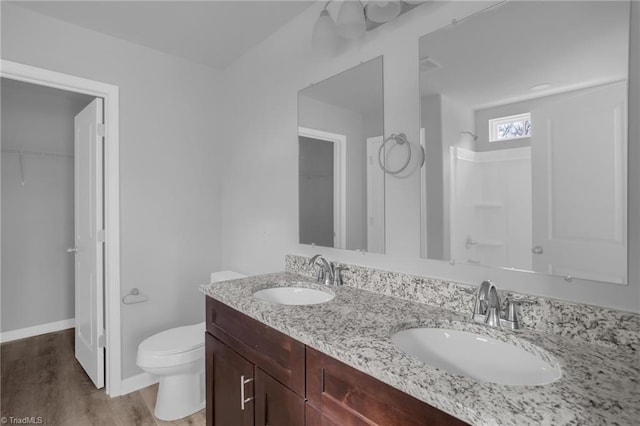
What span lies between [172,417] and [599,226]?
2276mm

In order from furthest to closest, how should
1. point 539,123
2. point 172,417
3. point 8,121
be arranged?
point 8,121, point 172,417, point 539,123

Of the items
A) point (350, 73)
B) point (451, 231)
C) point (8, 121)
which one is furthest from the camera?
point (8, 121)

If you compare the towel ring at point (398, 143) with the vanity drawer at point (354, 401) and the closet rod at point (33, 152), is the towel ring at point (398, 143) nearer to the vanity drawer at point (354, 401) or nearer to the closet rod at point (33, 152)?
the vanity drawer at point (354, 401)

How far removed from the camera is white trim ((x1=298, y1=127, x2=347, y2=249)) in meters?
1.67

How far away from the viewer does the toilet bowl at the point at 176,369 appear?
1.87 m

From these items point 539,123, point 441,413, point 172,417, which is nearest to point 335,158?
point 539,123

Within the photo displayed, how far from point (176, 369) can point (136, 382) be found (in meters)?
0.64

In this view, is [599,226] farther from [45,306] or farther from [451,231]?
[45,306]

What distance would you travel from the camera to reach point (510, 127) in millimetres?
1109

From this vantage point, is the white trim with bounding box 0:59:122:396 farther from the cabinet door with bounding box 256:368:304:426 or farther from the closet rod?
the closet rod

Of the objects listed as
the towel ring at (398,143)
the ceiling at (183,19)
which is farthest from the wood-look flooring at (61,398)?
the ceiling at (183,19)

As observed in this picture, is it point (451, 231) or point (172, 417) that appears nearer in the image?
point (451, 231)

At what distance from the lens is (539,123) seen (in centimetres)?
104

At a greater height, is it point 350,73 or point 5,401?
point 350,73
